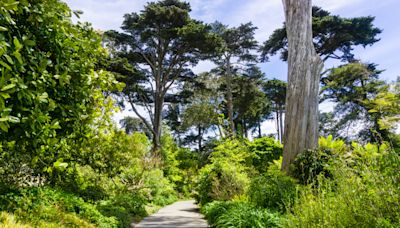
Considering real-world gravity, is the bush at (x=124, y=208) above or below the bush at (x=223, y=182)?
below

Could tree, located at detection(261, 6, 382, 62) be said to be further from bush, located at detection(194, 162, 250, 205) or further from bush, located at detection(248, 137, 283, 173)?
bush, located at detection(194, 162, 250, 205)

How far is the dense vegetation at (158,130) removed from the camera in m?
1.85

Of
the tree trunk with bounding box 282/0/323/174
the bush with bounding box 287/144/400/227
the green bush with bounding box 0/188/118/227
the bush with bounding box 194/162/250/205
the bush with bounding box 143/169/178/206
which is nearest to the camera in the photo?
the bush with bounding box 287/144/400/227

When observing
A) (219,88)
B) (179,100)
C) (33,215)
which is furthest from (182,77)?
(33,215)

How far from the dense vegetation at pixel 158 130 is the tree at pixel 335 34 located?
67 millimetres

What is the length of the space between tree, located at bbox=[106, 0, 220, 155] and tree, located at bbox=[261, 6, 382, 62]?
12.1ft

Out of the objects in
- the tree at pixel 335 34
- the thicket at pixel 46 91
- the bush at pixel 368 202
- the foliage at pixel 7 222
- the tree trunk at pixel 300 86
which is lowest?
the foliage at pixel 7 222

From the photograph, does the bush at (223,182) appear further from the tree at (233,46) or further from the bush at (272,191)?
the tree at (233,46)

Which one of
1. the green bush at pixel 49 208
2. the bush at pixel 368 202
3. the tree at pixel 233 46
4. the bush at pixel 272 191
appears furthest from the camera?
the tree at pixel 233 46

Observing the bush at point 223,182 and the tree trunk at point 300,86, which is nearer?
the tree trunk at point 300,86

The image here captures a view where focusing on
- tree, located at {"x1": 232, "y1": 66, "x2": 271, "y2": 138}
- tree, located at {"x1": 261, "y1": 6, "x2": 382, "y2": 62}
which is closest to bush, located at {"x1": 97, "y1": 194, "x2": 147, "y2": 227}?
tree, located at {"x1": 261, "y1": 6, "x2": 382, "y2": 62}

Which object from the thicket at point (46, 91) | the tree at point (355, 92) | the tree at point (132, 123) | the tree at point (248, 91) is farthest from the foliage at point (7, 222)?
the tree at point (132, 123)

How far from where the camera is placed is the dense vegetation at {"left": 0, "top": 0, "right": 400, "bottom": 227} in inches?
72.8

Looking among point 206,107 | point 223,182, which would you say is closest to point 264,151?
point 223,182
